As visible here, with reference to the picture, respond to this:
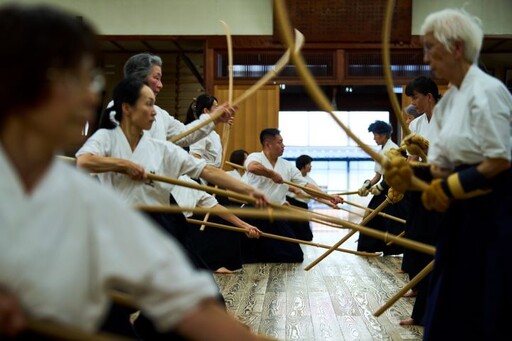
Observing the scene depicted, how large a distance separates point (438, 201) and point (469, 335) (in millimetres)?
386

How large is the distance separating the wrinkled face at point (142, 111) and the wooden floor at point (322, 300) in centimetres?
125

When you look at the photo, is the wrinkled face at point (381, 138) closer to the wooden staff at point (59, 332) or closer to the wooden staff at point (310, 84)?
the wooden staff at point (310, 84)

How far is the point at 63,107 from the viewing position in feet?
3.70

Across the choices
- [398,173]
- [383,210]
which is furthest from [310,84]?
[383,210]

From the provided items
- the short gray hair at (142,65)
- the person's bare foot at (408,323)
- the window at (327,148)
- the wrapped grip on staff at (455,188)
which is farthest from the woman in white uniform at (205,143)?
the window at (327,148)

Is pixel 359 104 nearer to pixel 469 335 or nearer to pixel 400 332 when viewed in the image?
pixel 400 332

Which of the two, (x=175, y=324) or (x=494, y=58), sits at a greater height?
(x=494, y=58)

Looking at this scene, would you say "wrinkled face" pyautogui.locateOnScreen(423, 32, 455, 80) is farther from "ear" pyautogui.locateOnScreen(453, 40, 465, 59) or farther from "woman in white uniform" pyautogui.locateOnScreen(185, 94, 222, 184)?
"woman in white uniform" pyautogui.locateOnScreen(185, 94, 222, 184)

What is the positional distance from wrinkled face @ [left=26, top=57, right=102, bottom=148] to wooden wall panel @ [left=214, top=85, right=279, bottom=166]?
331 inches

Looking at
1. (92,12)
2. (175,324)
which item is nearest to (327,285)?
(175,324)

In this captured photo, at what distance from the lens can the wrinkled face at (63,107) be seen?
112cm

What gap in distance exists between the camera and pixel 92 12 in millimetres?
9266

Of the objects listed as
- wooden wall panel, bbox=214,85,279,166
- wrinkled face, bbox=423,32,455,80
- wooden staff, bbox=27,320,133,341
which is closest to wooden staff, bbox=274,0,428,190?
wrinkled face, bbox=423,32,455,80

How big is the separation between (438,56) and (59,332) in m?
1.58
